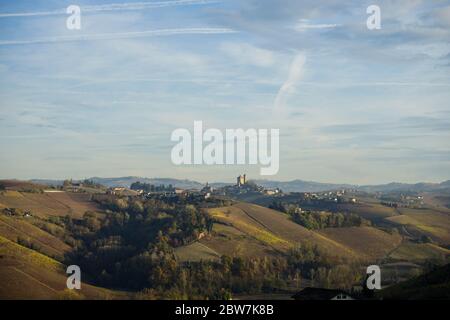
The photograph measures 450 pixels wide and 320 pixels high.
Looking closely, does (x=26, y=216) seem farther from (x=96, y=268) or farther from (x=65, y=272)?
(x=65, y=272)

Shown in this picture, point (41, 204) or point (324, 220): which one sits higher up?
point (41, 204)

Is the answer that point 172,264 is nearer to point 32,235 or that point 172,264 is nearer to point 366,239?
point 32,235

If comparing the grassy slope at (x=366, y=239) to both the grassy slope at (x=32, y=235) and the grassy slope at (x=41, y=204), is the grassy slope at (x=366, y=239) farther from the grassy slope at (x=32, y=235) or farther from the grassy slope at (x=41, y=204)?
the grassy slope at (x=41, y=204)

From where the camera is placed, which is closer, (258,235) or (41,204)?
(258,235)

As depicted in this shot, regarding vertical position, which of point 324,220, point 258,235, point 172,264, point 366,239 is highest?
point 324,220

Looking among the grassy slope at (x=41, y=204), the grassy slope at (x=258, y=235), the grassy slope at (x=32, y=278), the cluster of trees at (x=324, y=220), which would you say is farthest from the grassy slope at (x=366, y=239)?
the grassy slope at (x=41, y=204)

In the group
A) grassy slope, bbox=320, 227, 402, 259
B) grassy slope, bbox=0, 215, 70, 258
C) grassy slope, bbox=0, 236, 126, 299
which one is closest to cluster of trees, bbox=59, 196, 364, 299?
grassy slope, bbox=0, 215, 70, 258

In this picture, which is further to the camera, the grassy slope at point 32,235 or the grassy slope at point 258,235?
the grassy slope at point 258,235

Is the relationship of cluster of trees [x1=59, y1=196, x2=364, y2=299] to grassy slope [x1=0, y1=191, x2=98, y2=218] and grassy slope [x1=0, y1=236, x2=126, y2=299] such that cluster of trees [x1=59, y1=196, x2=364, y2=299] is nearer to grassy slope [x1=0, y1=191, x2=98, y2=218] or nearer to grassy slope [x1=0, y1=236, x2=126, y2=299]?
grassy slope [x1=0, y1=191, x2=98, y2=218]

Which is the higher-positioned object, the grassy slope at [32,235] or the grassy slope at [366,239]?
the grassy slope at [32,235]

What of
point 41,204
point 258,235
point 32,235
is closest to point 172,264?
point 258,235

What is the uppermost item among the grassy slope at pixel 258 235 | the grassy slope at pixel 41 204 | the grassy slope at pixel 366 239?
the grassy slope at pixel 41 204
